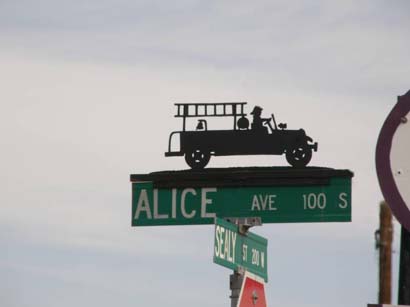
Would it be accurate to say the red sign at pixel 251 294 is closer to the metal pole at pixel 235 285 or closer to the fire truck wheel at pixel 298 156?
the metal pole at pixel 235 285

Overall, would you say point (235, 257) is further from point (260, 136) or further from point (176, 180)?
point (260, 136)

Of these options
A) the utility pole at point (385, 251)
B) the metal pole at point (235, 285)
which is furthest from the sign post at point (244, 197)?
the utility pole at point (385, 251)

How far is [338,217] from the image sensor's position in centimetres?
1019

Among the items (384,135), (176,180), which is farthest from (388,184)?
(176,180)

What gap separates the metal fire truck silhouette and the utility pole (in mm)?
1053

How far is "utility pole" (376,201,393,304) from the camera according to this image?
12.1 m

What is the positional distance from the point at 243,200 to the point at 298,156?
2258 mm

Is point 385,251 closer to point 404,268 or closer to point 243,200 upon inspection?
point 243,200

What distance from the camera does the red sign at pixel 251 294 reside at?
750 cm

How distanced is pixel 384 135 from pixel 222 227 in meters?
5.49

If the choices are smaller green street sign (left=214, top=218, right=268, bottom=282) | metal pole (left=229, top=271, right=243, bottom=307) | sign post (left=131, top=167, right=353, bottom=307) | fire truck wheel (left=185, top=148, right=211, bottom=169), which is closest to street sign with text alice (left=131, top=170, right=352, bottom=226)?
sign post (left=131, top=167, right=353, bottom=307)

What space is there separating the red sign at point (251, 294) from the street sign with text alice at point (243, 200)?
2298mm

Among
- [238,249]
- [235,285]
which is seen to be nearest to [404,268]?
[235,285]

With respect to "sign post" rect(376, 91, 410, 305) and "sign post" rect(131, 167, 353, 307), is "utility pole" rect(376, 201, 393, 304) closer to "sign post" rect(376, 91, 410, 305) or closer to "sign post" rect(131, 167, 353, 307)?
"sign post" rect(131, 167, 353, 307)
